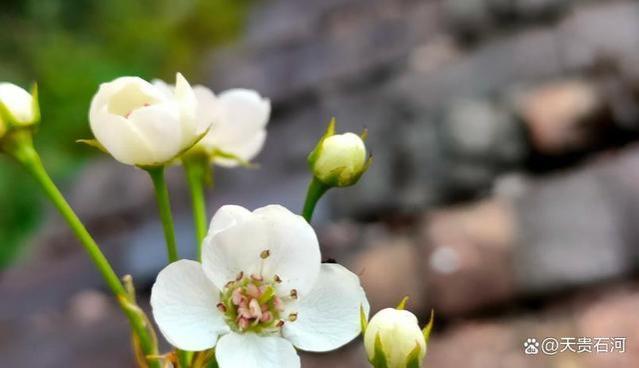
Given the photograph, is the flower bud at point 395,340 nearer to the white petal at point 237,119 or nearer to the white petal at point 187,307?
the white petal at point 187,307

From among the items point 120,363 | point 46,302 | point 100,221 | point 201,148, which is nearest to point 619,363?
point 201,148

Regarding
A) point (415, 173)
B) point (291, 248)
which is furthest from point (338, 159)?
point (415, 173)

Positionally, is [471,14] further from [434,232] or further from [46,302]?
[46,302]

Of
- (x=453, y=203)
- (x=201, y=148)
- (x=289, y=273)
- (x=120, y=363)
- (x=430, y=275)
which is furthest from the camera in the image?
(x=120, y=363)

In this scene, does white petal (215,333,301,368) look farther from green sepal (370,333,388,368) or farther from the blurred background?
the blurred background

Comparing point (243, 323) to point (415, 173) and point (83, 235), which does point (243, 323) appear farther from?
point (415, 173)
